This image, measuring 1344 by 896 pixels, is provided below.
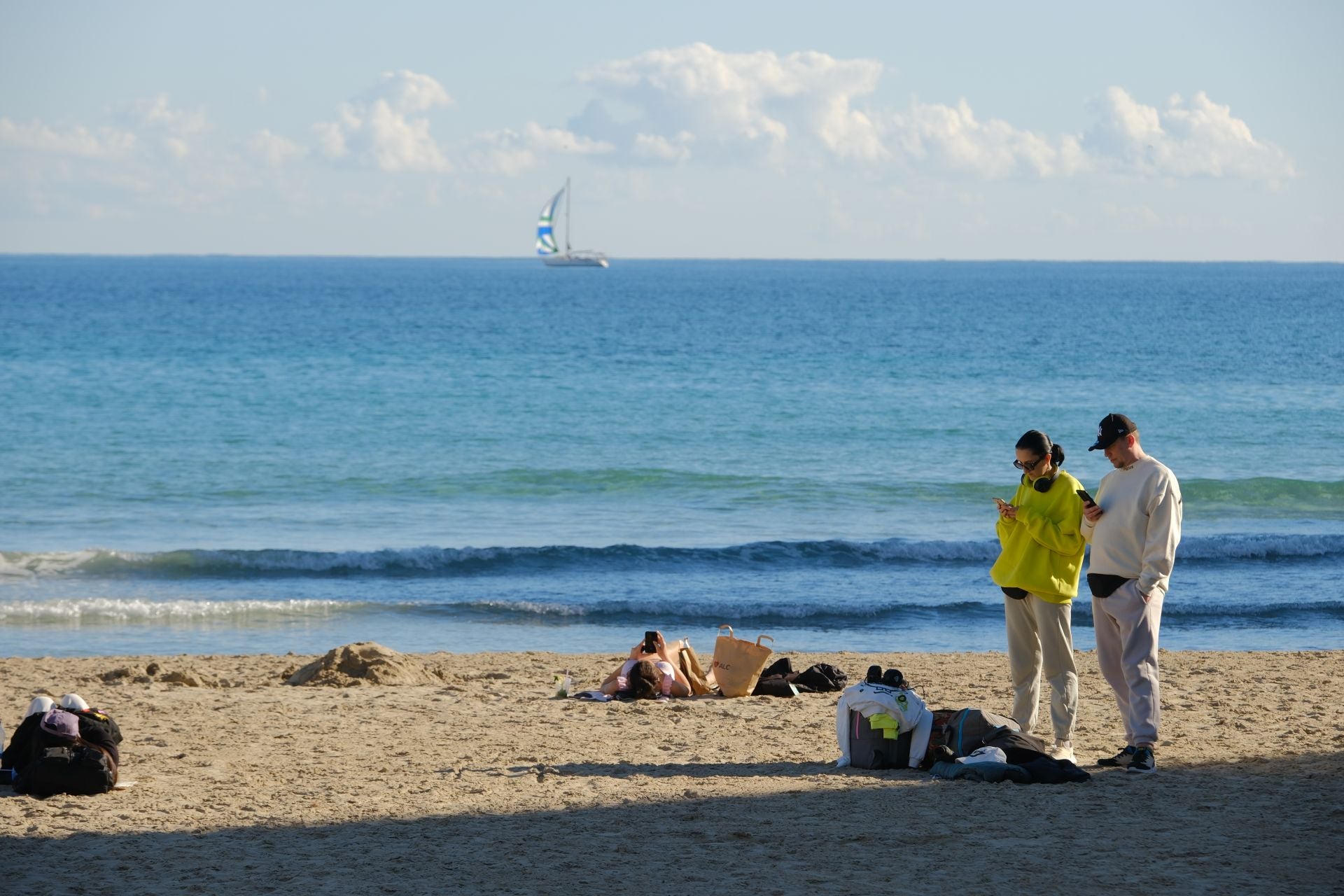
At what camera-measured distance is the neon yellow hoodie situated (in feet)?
21.6

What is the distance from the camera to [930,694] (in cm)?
896

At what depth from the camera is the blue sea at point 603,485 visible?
522 inches

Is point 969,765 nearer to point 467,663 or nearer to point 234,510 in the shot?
point 467,663

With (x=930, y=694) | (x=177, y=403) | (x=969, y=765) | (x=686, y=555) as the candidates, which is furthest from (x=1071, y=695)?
(x=177, y=403)

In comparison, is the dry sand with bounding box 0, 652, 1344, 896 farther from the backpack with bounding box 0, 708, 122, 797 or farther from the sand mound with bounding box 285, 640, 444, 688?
the sand mound with bounding box 285, 640, 444, 688

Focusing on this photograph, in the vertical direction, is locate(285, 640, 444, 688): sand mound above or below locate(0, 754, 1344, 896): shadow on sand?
below

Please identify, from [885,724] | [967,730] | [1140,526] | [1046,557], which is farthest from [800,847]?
[1140,526]

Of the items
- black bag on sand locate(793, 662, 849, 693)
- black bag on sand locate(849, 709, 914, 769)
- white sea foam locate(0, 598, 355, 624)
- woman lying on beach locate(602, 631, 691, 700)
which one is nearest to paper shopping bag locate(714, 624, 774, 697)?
woman lying on beach locate(602, 631, 691, 700)

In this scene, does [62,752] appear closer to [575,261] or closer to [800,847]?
[800,847]

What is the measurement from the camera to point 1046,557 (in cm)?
661

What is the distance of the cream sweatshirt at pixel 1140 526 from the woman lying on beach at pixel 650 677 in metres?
3.25

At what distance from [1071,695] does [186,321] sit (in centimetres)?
6224

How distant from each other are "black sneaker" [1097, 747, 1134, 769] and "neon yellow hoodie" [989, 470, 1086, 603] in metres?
0.84

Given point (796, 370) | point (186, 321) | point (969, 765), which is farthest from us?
point (186, 321)
